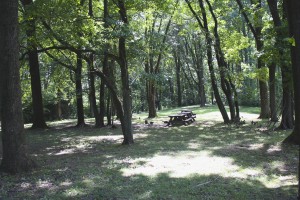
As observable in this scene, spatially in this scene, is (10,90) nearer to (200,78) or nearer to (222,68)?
(222,68)

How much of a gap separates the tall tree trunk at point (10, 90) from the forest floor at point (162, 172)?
18.9 inches

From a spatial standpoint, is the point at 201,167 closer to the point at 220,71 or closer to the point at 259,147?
the point at 259,147

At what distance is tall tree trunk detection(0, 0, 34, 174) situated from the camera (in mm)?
7211

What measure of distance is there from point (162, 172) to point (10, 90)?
3.93 m

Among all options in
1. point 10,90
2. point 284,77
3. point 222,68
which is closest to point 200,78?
point 222,68

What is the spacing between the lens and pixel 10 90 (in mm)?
7211

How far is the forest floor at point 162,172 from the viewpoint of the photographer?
5961 millimetres

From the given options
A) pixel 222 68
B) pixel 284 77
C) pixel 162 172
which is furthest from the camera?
pixel 222 68

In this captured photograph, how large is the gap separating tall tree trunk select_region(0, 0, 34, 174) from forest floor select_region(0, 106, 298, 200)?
0.48 meters

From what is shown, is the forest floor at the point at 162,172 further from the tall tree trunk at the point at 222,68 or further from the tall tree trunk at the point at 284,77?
the tall tree trunk at the point at 222,68

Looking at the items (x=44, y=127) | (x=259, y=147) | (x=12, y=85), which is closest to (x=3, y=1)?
(x=12, y=85)

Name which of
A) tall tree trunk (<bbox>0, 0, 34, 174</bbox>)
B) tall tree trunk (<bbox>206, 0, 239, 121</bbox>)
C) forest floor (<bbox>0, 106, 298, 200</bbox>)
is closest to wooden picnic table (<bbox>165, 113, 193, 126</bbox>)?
tall tree trunk (<bbox>206, 0, 239, 121</bbox>)

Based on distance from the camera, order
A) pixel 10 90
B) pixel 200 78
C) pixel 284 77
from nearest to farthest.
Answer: pixel 10 90 < pixel 284 77 < pixel 200 78

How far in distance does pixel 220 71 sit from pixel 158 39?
600 centimetres
